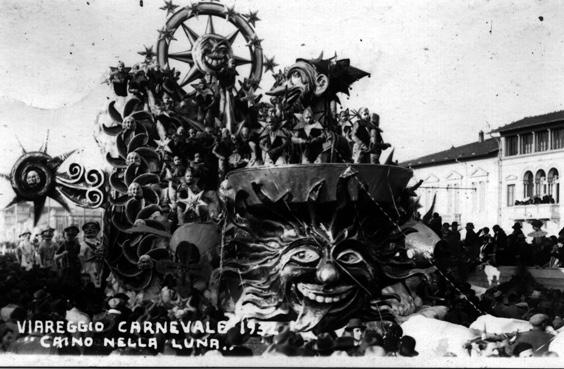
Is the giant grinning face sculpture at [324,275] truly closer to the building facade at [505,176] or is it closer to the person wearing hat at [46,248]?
the building facade at [505,176]

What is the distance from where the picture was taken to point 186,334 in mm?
9000

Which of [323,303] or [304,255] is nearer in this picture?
[323,303]

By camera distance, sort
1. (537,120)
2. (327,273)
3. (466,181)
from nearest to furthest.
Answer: (327,273) < (537,120) < (466,181)

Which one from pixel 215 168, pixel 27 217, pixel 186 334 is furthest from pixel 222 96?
pixel 186 334

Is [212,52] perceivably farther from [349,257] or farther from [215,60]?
[349,257]

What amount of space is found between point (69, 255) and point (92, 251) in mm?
603

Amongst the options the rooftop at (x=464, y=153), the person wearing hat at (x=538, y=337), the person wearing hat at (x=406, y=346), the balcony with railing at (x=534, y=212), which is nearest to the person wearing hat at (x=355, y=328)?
the person wearing hat at (x=406, y=346)

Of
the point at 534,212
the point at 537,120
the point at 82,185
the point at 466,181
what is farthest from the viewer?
the point at 466,181

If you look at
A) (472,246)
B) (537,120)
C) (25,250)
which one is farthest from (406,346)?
(537,120)

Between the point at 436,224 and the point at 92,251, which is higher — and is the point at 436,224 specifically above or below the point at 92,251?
Result: above

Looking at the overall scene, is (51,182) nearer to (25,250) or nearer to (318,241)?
(25,250)

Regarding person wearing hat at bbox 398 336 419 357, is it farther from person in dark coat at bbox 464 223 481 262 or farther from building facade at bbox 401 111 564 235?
building facade at bbox 401 111 564 235

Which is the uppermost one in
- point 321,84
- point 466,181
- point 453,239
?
point 321,84

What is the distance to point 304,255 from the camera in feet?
34.7
